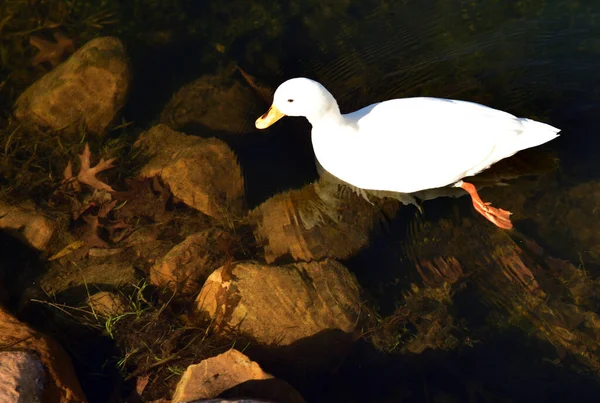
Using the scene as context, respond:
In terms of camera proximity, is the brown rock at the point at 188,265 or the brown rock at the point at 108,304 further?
the brown rock at the point at 188,265

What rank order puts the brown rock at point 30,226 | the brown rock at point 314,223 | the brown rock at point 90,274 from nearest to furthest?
1. the brown rock at point 90,274
2. the brown rock at point 314,223
3. the brown rock at point 30,226

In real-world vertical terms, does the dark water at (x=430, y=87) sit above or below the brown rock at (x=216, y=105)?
below

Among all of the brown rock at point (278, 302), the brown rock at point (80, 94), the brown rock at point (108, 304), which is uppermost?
the brown rock at point (80, 94)

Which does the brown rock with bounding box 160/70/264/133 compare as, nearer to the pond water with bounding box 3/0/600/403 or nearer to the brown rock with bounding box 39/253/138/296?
the pond water with bounding box 3/0/600/403

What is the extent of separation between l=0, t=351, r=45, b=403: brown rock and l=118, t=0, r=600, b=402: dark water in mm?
1765

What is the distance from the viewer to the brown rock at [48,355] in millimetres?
3539

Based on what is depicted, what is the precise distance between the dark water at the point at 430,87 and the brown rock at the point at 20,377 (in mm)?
1765

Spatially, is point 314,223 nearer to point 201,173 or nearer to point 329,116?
point 329,116

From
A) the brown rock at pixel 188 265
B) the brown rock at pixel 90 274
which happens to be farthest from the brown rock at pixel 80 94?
the brown rock at pixel 188 265

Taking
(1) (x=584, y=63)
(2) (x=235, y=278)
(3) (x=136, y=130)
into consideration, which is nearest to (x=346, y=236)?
(2) (x=235, y=278)

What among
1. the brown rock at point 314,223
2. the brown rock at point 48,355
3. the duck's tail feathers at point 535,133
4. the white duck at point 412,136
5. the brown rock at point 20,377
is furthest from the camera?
the brown rock at point 314,223

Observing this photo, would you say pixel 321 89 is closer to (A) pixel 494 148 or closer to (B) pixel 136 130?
(A) pixel 494 148

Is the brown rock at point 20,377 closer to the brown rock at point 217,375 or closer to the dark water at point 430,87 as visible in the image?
the brown rock at point 217,375

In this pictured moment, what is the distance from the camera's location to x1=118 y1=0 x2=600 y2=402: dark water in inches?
160
